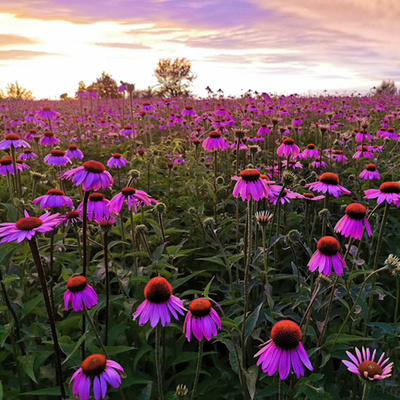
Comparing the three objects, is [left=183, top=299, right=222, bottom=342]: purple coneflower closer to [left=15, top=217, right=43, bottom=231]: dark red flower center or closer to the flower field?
the flower field

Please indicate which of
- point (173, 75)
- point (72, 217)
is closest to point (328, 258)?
point (72, 217)

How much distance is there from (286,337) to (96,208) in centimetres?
103

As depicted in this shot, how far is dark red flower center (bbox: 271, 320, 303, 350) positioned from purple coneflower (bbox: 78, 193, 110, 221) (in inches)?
36.9

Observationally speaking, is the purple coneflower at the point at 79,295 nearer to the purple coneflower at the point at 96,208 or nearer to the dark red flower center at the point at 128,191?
the purple coneflower at the point at 96,208

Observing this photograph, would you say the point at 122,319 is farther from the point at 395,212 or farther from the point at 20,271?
the point at 395,212

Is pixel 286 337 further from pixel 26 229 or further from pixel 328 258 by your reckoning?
pixel 26 229

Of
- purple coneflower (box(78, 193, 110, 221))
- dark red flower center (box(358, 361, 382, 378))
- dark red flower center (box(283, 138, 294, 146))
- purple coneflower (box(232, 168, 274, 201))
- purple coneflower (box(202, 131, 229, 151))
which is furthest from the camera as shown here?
purple coneflower (box(202, 131, 229, 151))

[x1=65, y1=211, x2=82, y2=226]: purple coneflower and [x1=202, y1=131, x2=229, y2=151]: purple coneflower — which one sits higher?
[x1=202, y1=131, x2=229, y2=151]: purple coneflower

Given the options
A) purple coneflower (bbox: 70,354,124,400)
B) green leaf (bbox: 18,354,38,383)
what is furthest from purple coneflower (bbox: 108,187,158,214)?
purple coneflower (bbox: 70,354,124,400)

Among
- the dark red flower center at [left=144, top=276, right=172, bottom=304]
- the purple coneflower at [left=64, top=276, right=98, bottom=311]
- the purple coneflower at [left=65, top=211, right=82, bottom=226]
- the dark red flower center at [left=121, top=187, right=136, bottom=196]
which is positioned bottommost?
the purple coneflower at [left=64, top=276, right=98, bottom=311]

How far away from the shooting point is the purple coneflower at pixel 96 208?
1730 mm

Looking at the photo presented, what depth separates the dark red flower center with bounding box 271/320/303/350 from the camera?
3.61ft

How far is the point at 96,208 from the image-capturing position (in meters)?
1.75

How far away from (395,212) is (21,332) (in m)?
3.11
